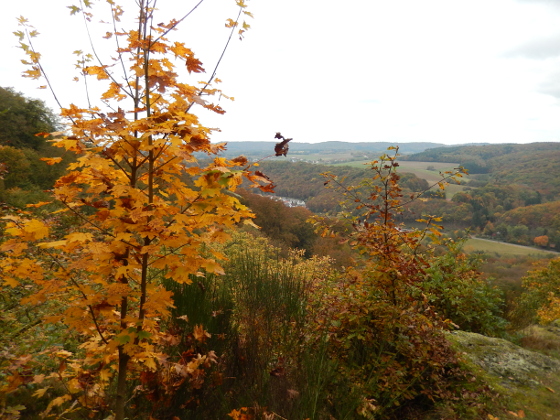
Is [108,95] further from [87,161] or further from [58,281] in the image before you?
[58,281]

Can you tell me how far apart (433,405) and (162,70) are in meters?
3.43

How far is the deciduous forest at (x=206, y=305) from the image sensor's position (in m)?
1.47

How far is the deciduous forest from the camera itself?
4.81 ft

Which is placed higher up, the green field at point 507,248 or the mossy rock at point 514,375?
the mossy rock at point 514,375

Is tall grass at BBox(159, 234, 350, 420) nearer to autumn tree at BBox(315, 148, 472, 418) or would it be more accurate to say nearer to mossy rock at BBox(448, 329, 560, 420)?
autumn tree at BBox(315, 148, 472, 418)

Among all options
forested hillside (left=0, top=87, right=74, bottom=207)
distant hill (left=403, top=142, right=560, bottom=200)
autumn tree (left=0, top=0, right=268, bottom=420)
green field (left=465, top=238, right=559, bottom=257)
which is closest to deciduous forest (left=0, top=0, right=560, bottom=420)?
autumn tree (left=0, top=0, right=268, bottom=420)

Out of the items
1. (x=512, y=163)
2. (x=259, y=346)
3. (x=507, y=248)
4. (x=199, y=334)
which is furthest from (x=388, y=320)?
(x=512, y=163)

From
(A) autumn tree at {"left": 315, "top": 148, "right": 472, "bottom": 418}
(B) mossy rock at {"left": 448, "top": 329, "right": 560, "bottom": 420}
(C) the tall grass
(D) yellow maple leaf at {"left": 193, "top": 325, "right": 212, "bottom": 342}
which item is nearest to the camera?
(C) the tall grass

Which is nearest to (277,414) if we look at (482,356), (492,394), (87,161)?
(87,161)

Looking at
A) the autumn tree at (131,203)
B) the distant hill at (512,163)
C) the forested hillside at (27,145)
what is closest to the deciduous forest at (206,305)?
the autumn tree at (131,203)

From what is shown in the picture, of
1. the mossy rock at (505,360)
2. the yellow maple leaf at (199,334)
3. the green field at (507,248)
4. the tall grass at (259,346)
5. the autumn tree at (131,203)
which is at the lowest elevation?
the green field at (507,248)

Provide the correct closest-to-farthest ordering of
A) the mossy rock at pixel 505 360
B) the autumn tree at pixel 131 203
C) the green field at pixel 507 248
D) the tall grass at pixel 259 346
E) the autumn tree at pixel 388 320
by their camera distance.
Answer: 1. the autumn tree at pixel 131 203
2. the tall grass at pixel 259 346
3. the autumn tree at pixel 388 320
4. the mossy rock at pixel 505 360
5. the green field at pixel 507 248

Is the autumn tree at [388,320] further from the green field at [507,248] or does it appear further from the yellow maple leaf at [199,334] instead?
the green field at [507,248]

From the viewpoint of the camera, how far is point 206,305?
8.53 ft
